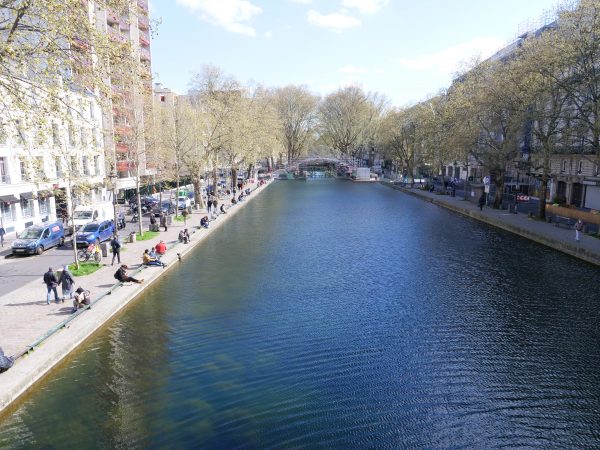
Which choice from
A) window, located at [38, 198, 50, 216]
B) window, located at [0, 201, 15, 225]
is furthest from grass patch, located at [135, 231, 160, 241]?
window, located at [38, 198, 50, 216]

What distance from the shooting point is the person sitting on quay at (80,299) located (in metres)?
15.9

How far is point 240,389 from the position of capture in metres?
11.7

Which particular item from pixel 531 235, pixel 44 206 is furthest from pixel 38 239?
pixel 531 235

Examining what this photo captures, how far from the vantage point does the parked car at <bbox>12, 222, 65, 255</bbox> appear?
979 inches

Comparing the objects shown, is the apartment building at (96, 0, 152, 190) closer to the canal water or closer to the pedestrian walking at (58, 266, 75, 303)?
the pedestrian walking at (58, 266, 75, 303)

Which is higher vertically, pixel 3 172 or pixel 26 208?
pixel 3 172

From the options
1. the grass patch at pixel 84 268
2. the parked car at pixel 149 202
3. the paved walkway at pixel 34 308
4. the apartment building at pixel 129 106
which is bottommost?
the paved walkway at pixel 34 308

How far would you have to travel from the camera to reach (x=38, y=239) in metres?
25.5

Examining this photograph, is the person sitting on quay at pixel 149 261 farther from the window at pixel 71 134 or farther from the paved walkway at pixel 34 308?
the window at pixel 71 134

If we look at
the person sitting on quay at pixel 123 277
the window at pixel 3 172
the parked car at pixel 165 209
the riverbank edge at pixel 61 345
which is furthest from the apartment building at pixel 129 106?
the window at pixel 3 172

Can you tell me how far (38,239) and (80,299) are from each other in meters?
11.9

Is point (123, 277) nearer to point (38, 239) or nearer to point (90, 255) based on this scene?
point (90, 255)

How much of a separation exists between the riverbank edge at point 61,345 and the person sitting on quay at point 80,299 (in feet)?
1.18

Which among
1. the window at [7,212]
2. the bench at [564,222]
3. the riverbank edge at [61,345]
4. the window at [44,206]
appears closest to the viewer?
the riverbank edge at [61,345]
